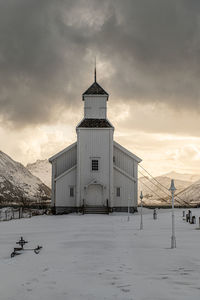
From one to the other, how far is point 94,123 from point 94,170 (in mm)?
5265

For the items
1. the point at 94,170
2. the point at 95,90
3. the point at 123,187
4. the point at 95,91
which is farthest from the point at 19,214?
the point at 95,90

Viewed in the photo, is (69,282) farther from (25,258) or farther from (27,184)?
(27,184)

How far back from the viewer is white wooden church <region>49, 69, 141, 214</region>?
4600 centimetres

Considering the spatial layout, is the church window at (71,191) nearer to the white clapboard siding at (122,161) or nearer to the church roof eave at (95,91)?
the white clapboard siding at (122,161)

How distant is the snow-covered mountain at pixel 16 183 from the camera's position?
143 meters

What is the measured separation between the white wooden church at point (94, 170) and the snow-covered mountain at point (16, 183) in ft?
290

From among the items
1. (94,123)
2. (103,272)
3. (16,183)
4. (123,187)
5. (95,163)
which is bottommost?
(103,272)

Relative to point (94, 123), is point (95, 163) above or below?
below

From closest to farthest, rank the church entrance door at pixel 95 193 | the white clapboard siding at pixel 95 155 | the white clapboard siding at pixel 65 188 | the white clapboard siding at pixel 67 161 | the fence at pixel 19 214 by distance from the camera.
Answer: the fence at pixel 19 214, the white clapboard siding at pixel 95 155, the church entrance door at pixel 95 193, the white clapboard siding at pixel 65 188, the white clapboard siding at pixel 67 161

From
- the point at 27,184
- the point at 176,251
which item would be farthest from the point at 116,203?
the point at 27,184

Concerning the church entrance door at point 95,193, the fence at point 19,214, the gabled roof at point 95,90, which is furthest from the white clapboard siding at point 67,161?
the gabled roof at point 95,90

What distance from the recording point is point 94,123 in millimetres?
47188

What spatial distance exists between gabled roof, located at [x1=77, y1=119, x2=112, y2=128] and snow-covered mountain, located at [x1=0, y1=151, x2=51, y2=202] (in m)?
90.1

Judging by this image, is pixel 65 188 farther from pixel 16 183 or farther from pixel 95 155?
pixel 16 183
